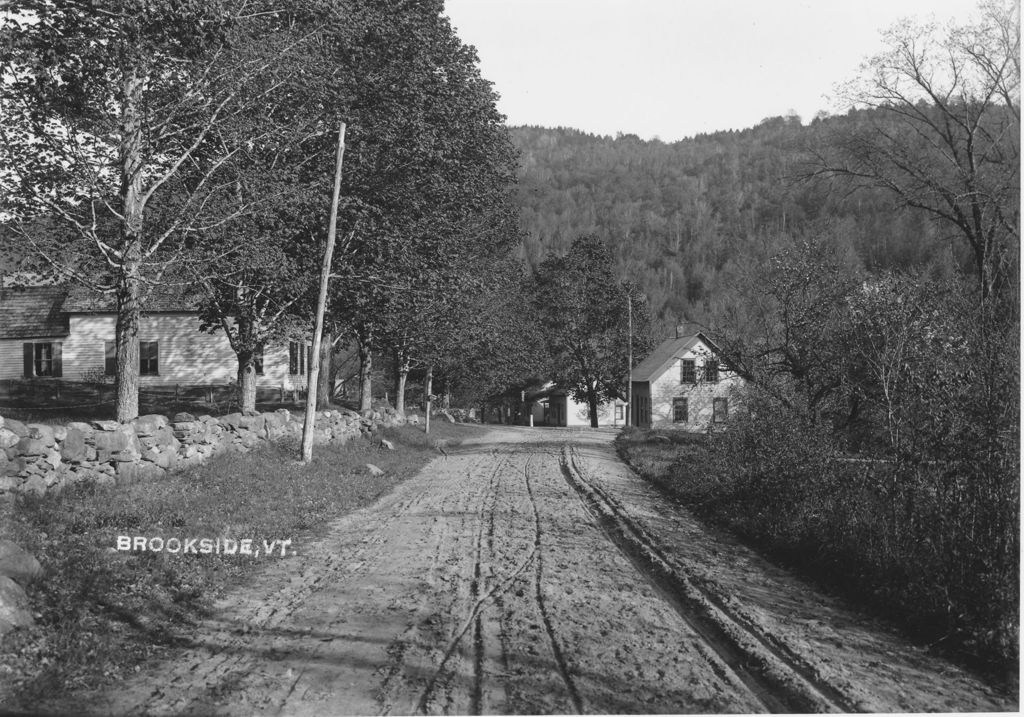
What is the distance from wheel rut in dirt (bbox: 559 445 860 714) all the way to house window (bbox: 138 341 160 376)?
31.8m

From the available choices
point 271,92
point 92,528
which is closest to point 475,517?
point 92,528

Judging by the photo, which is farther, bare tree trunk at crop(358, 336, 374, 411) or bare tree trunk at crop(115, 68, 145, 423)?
bare tree trunk at crop(358, 336, 374, 411)

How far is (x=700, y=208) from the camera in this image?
35906 mm

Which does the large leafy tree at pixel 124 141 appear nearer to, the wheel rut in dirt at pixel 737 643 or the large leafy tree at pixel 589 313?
the wheel rut in dirt at pixel 737 643

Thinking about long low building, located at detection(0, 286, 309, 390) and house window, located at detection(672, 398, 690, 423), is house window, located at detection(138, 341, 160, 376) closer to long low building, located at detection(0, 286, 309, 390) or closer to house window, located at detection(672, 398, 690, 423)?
long low building, located at detection(0, 286, 309, 390)

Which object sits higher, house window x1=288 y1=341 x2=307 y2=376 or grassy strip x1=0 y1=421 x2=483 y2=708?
house window x1=288 y1=341 x2=307 y2=376

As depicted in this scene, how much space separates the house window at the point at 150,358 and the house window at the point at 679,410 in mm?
31950

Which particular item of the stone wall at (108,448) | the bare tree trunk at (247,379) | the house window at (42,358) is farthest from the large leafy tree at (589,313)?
the stone wall at (108,448)

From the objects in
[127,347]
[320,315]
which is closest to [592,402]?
[320,315]

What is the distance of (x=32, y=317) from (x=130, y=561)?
114ft

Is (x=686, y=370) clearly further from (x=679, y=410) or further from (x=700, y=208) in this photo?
(x=700, y=208)

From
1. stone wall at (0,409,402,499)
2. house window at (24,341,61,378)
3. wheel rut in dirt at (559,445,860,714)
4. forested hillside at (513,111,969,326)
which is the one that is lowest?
wheel rut in dirt at (559,445,860,714)

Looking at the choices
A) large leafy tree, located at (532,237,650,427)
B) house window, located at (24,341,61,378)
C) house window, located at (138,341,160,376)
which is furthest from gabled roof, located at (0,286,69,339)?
large leafy tree, located at (532,237,650,427)

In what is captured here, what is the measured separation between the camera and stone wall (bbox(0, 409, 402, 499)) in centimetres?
861
